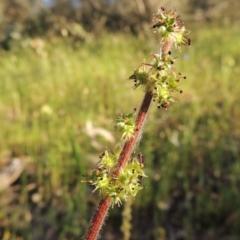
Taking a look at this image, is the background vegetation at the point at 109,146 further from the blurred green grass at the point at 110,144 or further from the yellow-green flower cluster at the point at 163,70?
the yellow-green flower cluster at the point at 163,70

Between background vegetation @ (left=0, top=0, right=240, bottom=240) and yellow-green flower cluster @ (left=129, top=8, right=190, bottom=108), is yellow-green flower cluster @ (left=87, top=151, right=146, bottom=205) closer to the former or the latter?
yellow-green flower cluster @ (left=129, top=8, right=190, bottom=108)

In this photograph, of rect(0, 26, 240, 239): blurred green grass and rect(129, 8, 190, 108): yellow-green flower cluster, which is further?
rect(0, 26, 240, 239): blurred green grass

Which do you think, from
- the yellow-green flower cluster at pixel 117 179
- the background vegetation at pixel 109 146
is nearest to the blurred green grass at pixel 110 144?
the background vegetation at pixel 109 146

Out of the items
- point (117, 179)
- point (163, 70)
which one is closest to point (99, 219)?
point (117, 179)

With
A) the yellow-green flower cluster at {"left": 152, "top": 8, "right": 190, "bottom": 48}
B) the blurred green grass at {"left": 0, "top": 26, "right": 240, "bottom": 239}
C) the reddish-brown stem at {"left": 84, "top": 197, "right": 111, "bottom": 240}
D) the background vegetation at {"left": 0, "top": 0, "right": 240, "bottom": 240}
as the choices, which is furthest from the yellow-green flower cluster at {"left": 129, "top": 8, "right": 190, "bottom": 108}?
the blurred green grass at {"left": 0, "top": 26, "right": 240, "bottom": 239}

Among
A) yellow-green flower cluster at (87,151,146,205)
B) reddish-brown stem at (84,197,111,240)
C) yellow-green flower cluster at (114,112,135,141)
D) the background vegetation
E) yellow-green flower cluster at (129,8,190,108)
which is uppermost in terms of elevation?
the background vegetation

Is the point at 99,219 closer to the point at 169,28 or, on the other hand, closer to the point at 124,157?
the point at 124,157

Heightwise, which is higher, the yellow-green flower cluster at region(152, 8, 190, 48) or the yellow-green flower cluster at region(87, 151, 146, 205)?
the yellow-green flower cluster at region(152, 8, 190, 48)

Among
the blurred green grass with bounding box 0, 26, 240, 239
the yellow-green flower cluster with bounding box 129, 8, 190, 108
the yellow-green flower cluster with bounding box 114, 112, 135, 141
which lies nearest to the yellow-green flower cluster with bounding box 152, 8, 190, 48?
the yellow-green flower cluster with bounding box 129, 8, 190, 108
